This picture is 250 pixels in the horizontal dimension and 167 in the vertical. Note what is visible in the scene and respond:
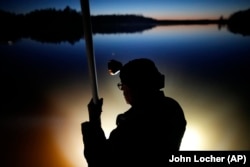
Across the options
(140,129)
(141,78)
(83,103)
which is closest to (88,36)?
(141,78)

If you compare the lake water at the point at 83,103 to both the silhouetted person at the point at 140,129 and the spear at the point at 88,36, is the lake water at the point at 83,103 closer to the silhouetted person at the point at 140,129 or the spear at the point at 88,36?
the silhouetted person at the point at 140,129

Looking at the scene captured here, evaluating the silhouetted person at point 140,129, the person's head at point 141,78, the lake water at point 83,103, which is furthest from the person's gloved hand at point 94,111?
the lake water at point 83,103

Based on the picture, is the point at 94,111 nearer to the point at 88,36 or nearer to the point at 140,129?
the point at 140,129

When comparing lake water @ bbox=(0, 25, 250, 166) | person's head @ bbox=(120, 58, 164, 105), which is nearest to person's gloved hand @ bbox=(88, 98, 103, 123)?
person's head @ bbox=(120, 58, 164, 105)

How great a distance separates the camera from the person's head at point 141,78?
100cm

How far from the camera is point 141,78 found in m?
1.00

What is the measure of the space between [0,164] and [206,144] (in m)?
2.56

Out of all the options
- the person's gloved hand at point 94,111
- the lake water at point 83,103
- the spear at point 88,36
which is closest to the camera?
the spear at point 88,36

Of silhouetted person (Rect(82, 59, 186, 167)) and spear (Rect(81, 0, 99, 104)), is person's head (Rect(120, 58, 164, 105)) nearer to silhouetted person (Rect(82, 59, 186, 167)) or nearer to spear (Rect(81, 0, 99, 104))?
silhouetted person (Rect(82, 59, 186, 167))

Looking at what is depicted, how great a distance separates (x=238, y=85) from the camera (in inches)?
248

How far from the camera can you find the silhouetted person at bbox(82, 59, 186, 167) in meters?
0.94

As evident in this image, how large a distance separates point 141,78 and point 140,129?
20 centimetres

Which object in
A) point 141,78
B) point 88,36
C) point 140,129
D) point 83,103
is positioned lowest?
point 83,103

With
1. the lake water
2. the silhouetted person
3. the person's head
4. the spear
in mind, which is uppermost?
the spear
